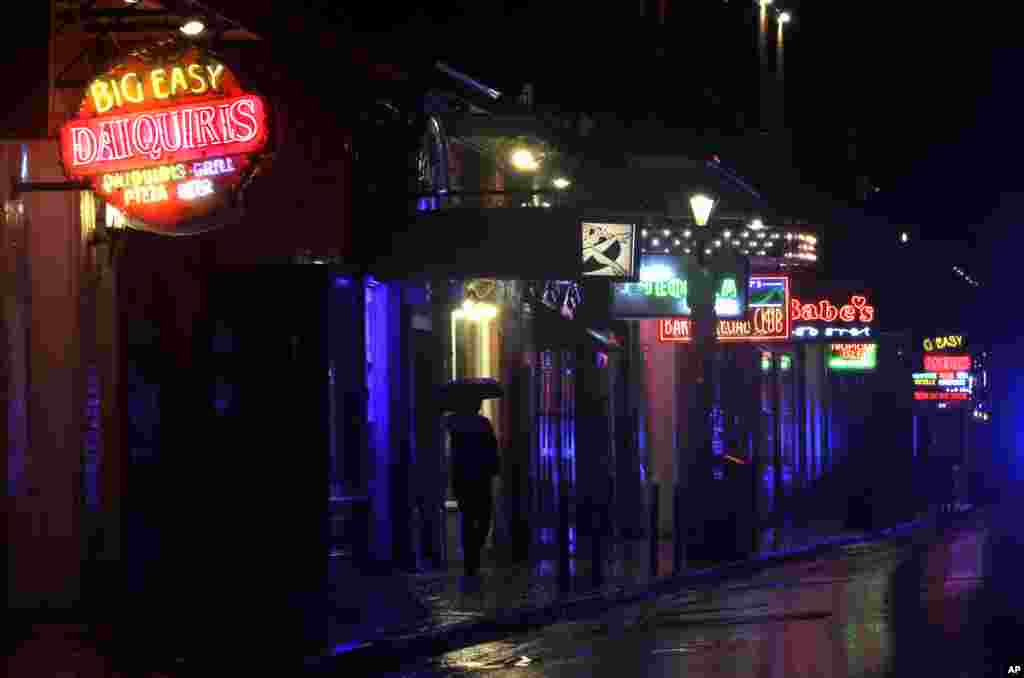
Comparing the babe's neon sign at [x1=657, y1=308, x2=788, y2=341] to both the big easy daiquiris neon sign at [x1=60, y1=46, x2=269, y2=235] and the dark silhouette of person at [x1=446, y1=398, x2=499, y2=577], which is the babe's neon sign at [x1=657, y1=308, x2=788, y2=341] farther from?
the big easy daiquiris neon sign at [x1=60, y1=46, x2=269, y2=235]

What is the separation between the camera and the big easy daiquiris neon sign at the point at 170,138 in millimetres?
13031

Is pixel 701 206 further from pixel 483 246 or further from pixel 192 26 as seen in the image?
pixel 192 26

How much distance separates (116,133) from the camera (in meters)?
13.2

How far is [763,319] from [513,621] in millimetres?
9782

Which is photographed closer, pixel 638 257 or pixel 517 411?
pixel 638 257

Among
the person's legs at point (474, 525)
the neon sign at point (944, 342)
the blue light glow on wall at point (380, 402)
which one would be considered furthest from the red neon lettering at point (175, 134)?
the neon sign at point (944, 342)

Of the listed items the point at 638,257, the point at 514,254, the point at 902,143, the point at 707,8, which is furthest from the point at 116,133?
the point at 902,143

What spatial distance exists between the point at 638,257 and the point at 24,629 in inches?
329

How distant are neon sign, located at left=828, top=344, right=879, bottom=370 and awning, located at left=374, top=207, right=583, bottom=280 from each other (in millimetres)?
13565

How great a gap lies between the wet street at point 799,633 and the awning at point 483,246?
3.82 m

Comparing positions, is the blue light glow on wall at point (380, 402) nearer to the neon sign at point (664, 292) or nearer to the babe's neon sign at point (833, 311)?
the neon sign at point (664, 292)

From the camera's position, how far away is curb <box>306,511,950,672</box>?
12.7 meters

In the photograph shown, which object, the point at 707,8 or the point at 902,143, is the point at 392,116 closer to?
the point at 707,8

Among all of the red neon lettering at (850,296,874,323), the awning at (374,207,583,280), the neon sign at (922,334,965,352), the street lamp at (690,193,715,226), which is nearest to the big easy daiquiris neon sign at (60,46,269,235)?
the awning at (374,207,583,280)
